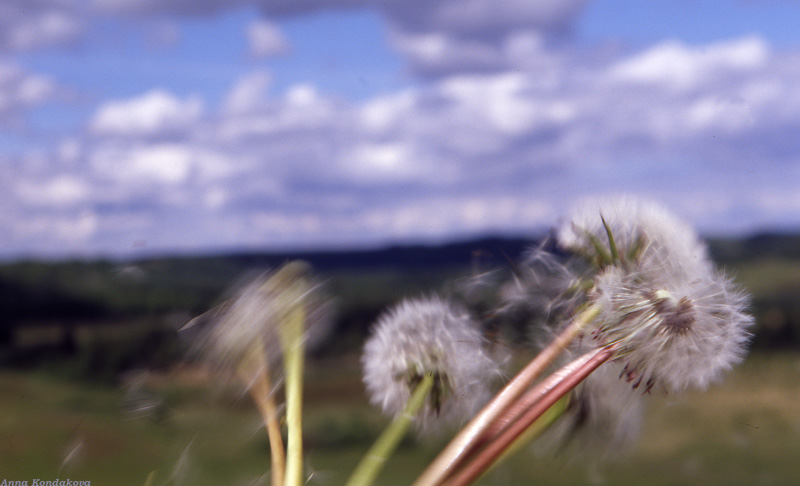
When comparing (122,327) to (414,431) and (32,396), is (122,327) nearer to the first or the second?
(32,396)

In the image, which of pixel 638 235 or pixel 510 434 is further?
pixel 638 235

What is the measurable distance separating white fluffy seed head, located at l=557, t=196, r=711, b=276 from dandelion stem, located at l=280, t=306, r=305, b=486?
0.36 metres

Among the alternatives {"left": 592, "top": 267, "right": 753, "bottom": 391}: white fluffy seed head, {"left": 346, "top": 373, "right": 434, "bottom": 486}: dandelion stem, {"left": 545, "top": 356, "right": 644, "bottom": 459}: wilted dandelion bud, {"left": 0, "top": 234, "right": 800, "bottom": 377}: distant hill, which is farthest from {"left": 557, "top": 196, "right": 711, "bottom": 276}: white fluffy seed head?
{"left": 0, "top": 234, "right": 800, "bottom": 377}: distant hill

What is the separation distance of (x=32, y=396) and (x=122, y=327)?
697mm

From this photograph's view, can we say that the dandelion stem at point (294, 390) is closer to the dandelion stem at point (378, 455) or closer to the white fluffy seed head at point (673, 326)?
the dandelion stem at point (378, 455)

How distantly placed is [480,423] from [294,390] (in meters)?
0.24

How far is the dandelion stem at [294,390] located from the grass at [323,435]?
8 centimetres

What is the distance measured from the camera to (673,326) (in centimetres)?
73

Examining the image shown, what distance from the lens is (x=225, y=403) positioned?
34.3 inches

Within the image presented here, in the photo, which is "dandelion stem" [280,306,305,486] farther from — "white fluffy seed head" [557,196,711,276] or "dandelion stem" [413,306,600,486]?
"white fluffy seed head" [557,196,711,276]

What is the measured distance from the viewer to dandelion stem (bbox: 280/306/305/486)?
67 centimetres

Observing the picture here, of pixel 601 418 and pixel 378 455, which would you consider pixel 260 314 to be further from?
pixel 601 418

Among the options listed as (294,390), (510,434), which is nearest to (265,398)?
(294,390)

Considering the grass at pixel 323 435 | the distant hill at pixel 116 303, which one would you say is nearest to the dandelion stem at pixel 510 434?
the grass at pixel 323 435
